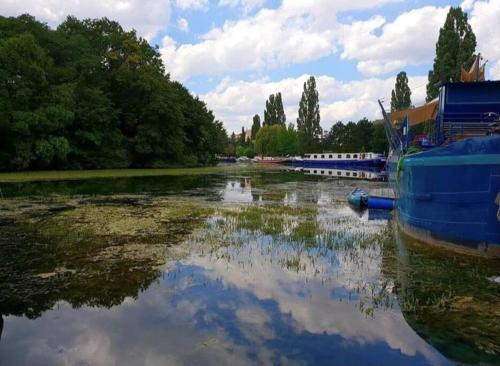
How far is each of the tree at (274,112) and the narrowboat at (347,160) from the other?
160ft

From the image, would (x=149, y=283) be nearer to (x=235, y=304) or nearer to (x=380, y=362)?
(x=235, y=304)

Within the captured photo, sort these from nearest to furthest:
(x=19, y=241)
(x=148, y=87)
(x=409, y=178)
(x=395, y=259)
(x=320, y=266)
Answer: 1. (x=320, y=266)
2. (x=395, y=259)
3. (x=19, y=241)
4. (x=409, y=178)
5. (x=148, y=87)

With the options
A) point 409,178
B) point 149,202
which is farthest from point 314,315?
point 149,202

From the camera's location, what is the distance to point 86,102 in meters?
54.0

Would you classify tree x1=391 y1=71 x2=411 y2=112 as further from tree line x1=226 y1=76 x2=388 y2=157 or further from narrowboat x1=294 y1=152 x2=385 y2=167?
narrowboat x1=294 y1=152 x2=385 y2=167

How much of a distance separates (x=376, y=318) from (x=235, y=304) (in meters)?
2.26

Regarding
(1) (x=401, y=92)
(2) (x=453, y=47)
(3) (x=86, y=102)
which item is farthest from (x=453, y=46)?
(3) (x=86, y=102)

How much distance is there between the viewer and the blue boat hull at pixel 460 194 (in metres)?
9.99

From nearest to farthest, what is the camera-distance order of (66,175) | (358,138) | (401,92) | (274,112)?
(66,175), (401,92), (358,138), (274,112)

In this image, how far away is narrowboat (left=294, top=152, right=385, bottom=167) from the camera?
70.3 m

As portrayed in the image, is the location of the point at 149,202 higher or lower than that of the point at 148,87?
lower

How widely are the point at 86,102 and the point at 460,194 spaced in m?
51.2

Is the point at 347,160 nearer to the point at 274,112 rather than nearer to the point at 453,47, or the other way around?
the point at 453,47

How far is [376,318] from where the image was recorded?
6.77 m
